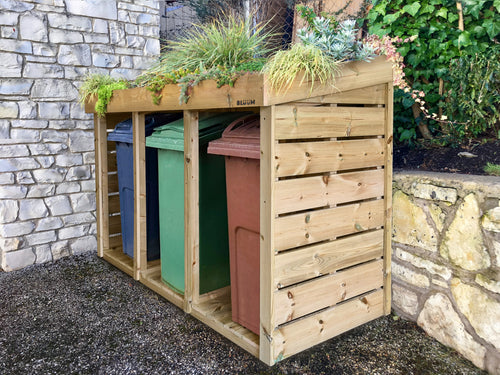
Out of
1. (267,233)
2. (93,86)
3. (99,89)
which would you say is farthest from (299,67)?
(93,86)

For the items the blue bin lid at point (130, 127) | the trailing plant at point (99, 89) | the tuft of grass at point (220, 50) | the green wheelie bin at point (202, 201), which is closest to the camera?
the tuft of grass at point (220, 50)

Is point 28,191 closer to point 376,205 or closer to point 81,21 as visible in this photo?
point 81,21

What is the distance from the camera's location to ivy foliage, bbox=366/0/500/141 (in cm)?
300

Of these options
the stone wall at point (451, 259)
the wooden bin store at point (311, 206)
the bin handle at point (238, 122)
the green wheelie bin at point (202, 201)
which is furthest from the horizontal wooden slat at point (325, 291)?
the bin handle at point (238, 122)

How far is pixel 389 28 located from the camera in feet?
11.1

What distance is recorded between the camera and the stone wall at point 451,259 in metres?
2.15

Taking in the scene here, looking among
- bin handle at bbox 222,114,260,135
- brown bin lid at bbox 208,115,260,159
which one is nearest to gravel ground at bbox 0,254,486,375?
brown bin lid at bbox 208,115,260,159

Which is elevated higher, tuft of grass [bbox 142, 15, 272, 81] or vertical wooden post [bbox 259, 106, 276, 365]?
tuft of grass [bbox 142, 15, 272, 81]

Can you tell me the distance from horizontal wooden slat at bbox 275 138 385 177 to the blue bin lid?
1.50 m

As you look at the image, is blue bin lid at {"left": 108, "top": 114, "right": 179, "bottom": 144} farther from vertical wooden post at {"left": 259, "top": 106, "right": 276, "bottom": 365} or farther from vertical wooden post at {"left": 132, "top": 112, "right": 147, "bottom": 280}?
vertical wooden post at {"left": 259, "top": 106, "right": 276, "bottom": 365}

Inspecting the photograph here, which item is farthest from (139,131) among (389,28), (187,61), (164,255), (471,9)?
(471,9)

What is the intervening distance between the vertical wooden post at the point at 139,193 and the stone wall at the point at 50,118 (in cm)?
100

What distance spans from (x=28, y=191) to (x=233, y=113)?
202 centimetres

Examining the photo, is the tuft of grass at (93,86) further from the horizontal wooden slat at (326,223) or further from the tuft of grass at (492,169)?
the tuft of grass at (492,169)
